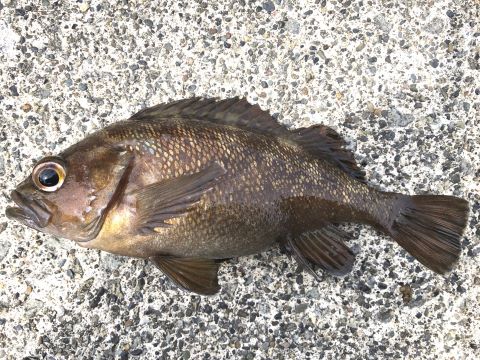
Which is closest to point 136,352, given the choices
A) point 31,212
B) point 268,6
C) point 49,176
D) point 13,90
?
point 31,212

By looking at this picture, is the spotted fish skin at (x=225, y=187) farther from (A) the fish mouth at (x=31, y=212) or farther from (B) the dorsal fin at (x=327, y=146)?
(A) the fish mouth at (x=31, y=212)

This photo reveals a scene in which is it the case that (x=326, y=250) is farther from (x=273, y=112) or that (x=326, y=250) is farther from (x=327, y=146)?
(x=273, y=112)

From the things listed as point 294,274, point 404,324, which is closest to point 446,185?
point 404,324

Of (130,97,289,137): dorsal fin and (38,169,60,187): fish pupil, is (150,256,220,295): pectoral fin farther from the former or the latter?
(130,97,289,137): dorsal fin

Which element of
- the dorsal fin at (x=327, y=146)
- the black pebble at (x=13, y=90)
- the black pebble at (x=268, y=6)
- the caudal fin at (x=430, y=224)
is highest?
the black pebble at (x=268, y=6)

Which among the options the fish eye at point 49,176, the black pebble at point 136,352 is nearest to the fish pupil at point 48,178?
the fish eye at point 49,176

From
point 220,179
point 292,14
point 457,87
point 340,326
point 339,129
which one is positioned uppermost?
point 292,14

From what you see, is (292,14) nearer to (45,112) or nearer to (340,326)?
(45,112)

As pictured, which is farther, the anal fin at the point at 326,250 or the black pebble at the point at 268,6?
the black pebble at the point at 268,6
